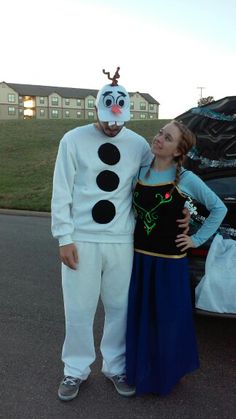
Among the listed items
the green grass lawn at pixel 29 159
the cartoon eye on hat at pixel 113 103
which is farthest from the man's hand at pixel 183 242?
the green grass lawn at pixel 29 159

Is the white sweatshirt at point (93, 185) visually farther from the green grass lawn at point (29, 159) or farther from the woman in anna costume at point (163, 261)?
the green grass lawn at point (29, 159)

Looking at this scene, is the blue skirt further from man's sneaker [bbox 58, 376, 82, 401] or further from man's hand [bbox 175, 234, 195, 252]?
man's sneaker [bbox 58, 376, 82, 401]

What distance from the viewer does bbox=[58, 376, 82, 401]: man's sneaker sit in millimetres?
2898

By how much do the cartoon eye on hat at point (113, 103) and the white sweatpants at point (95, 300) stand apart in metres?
0.75

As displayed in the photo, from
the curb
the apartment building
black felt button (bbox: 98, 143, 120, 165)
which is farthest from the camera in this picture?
the apartment building

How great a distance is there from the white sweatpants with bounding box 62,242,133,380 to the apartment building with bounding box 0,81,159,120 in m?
95.3

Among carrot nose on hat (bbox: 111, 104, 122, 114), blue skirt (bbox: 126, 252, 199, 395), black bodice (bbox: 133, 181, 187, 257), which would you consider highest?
carrot nose on hat (bbox: 111, 104, 122, 114)

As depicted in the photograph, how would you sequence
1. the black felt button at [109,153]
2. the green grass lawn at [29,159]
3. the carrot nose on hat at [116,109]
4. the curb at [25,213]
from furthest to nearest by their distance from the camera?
the green grass lawn at [29,159] → the curb at [25,213] → the black felt button at [109,153] → the carrot nose on hat at [116,109]

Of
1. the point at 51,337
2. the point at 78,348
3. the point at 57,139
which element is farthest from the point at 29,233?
the point at 57,139

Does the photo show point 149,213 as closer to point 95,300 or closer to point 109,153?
point 109,153

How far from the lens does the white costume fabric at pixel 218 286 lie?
2975 millimetres

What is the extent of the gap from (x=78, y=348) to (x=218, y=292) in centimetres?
97

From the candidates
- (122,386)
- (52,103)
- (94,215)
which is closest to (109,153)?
(94,215)

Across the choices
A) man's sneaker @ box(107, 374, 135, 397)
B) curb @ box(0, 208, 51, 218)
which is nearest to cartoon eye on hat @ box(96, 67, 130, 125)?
man's sneaker @ box(107, 374, 135, 397)
